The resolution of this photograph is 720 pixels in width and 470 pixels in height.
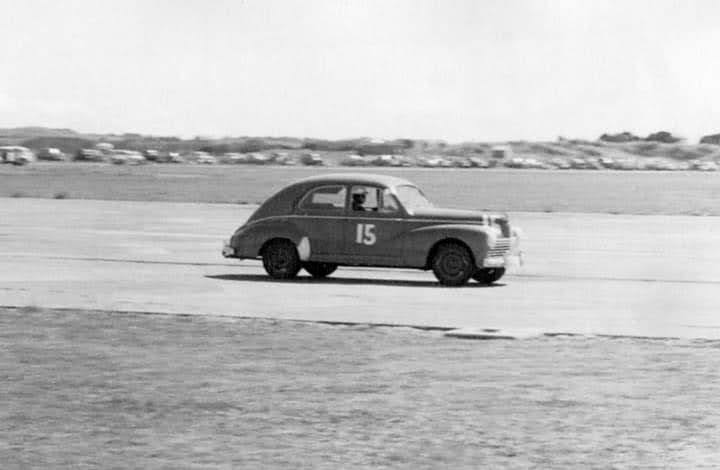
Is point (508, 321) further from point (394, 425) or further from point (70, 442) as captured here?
point (70, 442)

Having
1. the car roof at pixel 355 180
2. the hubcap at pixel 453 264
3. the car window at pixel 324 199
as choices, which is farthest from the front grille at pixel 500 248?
the car window at pixel 324 199

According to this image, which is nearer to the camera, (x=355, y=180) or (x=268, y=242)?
(x=268, y=242)

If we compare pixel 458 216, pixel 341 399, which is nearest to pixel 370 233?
pixel 458 216

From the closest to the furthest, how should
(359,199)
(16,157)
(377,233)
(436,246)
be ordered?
1. (436,246)
2. (377,233)
3. (359,199)
4. (16,157)

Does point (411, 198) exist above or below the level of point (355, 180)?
below

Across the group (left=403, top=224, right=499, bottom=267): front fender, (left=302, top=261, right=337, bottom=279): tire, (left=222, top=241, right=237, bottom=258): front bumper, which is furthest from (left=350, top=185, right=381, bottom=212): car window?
(left=222, top=241, right=237, bottom=258): front bumper

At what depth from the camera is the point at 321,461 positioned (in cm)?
859

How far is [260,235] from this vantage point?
23.4 metres

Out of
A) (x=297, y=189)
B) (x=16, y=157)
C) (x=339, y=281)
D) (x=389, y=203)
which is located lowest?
(x=16, y=157)

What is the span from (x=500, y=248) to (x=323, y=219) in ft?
8.73

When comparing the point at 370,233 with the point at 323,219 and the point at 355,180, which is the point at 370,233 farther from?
the point at 355,180

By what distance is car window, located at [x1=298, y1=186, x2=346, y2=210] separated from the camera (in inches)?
925

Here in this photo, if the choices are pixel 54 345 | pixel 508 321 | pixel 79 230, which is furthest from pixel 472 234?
pixel 79 230

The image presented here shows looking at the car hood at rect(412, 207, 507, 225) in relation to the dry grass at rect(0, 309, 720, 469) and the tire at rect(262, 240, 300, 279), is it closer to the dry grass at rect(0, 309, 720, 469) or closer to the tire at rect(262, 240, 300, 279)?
the tire at rect(262, 240, 300, 279)
